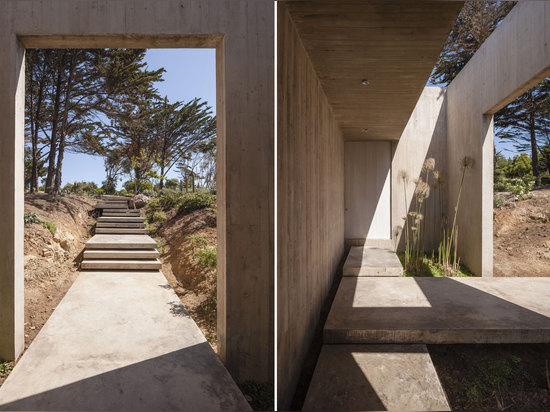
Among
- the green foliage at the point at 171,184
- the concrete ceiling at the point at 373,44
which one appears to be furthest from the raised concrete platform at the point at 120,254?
the green foliage at the point at 171,184

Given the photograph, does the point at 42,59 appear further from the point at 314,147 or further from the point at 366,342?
the point at 366,342

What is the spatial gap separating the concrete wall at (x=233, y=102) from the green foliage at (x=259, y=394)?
6 cm

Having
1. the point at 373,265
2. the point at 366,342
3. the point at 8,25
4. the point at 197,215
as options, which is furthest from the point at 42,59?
the point at 366,342

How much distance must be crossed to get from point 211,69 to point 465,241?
6021 millimetres

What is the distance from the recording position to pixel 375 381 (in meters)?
2.42

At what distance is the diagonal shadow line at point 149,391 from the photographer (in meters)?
2.22

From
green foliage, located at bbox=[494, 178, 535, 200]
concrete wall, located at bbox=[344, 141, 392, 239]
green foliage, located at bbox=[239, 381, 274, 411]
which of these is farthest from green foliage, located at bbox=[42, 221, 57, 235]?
green foliage, located at bbox=[494, 178, 535, 200]

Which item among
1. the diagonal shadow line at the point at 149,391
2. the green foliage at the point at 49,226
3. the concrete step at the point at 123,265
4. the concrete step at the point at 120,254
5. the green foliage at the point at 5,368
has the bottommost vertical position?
the green foliage at the point at 5,368

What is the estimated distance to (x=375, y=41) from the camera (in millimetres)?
2871

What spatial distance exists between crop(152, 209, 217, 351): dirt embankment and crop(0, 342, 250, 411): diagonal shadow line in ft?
2.39

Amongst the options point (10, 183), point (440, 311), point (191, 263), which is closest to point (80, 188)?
point (191, 263)

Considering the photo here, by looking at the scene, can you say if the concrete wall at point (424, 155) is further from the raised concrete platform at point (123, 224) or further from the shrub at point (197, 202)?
the raised concrete platform at point (123, 224)

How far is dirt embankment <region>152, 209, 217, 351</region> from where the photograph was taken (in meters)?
4.16

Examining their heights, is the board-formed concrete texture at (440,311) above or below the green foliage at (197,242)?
below
